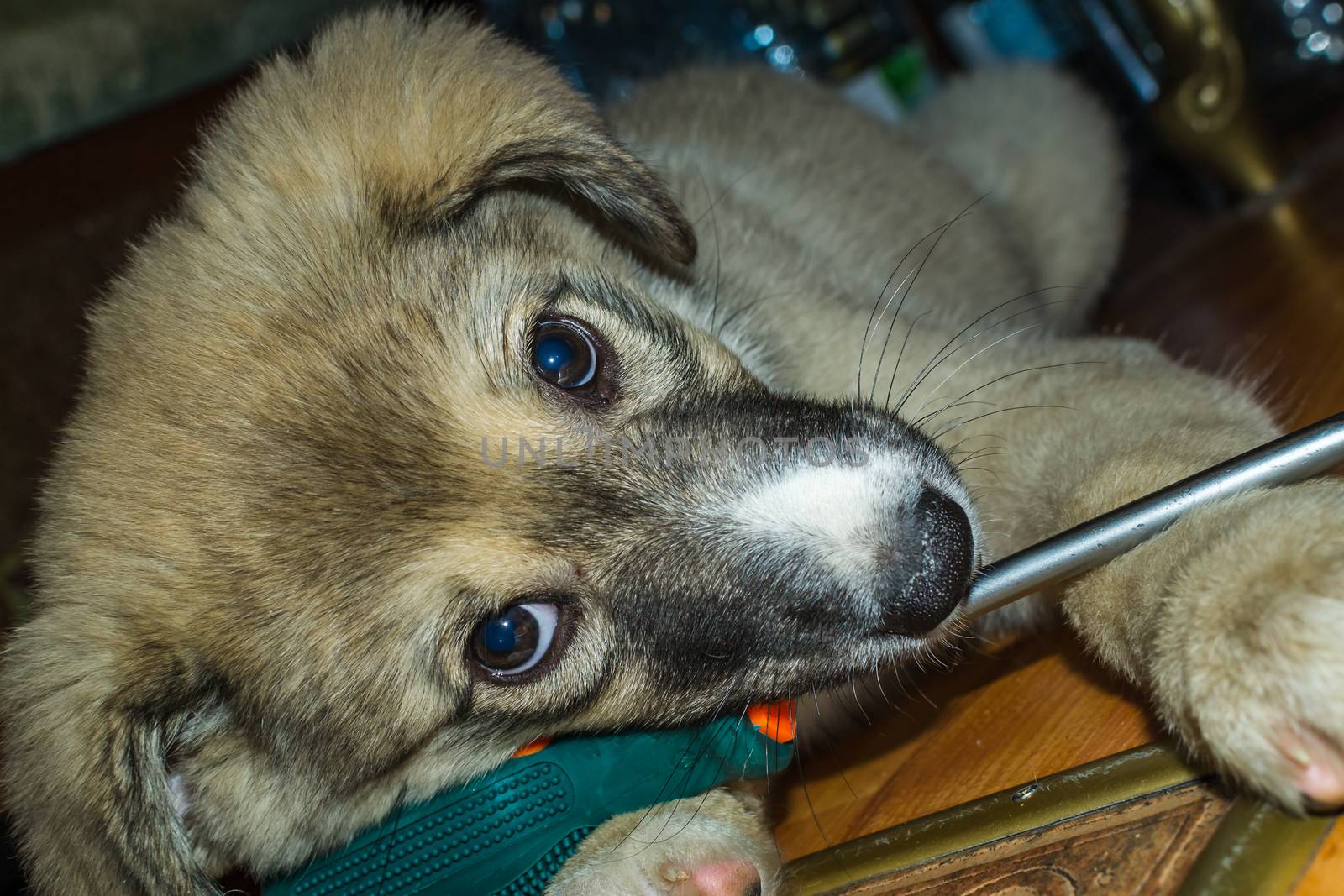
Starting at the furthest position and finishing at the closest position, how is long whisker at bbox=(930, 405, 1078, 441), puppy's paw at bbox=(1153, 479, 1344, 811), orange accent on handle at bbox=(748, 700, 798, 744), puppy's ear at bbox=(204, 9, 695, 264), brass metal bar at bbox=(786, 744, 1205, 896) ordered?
long whisker at bbox=(930, 405, 1078, 441) < puppy's ear at bbox=(204, 9, 695, 264) < orange accent on handle at bbox=(748, 700, 798, 744) < brass metal bar at bbox=(786, 744, 1205, 896) < puppy's paw at bbox=(1153, 479, 1344, 811)

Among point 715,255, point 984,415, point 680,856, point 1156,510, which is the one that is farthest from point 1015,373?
point 680,856

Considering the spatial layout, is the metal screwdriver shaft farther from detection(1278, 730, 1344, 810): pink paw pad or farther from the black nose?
detection(1278, 730, 1344, 810): pink paw pad

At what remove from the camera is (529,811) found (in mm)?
1794

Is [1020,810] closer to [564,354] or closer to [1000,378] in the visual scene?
[564,354]

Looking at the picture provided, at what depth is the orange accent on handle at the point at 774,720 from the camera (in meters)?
1.91

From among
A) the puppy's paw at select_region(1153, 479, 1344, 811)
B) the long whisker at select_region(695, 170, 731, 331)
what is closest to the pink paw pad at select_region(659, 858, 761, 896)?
the puppy's paw at select_region(1153, 479, 1344, 811)

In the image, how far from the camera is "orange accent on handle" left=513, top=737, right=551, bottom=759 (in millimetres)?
1933

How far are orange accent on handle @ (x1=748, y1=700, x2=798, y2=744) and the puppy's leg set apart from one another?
53cm

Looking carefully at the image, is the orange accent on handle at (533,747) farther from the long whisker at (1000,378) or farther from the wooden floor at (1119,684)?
the long whisker at (1000,378)

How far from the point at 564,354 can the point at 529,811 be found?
83 centimetres

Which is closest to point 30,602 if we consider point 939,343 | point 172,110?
point 939,343

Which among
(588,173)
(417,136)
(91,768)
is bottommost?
(91,768)

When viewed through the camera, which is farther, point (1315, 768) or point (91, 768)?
point (91, 768)

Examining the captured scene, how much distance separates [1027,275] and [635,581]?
251 cm
